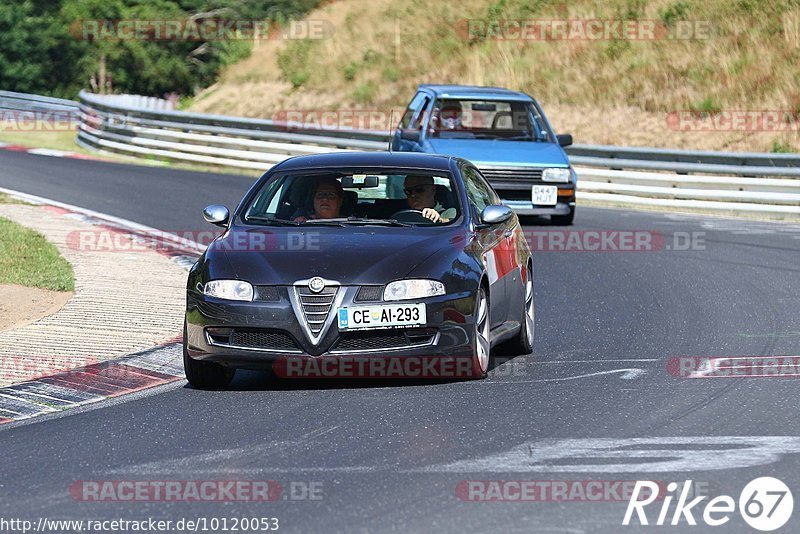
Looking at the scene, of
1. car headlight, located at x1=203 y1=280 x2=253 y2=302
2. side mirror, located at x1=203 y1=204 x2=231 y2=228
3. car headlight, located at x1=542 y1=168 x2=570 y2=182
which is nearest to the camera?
car headlight, located at x1=203 y1=280 x2=253 y2=302

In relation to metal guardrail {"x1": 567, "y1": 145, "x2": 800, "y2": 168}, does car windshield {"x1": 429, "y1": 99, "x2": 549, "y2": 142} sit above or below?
above

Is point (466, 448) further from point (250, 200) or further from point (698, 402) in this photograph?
point (250, 200)

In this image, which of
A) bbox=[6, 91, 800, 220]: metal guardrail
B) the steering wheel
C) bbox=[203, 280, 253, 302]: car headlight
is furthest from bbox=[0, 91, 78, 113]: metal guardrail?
bbox=[203, 280, 253, 302]: car headlight

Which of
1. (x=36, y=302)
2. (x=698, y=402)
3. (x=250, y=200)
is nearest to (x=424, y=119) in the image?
(x=36, y=302)

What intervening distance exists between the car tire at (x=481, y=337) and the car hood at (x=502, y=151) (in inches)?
382

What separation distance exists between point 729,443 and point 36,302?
7.05 metres

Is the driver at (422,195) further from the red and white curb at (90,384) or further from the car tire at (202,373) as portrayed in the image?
the red and white curb at (90,384)

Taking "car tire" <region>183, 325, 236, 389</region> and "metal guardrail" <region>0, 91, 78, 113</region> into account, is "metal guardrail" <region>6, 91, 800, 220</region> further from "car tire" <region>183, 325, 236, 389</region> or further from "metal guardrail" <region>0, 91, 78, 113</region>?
"car tire" <region>183, 325, 236, 389</region>

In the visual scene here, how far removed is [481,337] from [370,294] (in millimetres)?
911

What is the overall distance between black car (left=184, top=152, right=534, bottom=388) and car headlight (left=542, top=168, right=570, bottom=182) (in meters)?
9.25

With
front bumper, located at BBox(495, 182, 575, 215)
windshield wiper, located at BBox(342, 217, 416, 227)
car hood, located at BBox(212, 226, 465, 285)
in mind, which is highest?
windshield wiper, located at BBox(342, 217, 416, 227)

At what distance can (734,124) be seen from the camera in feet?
99.2

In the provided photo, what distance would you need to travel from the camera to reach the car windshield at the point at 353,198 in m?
10.4

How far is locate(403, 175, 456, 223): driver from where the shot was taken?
10445 millimetres
